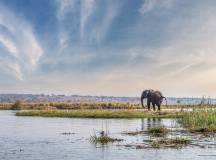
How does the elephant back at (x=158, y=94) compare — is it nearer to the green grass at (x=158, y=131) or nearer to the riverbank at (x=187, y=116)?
the riverbank at (x=187, y=116)

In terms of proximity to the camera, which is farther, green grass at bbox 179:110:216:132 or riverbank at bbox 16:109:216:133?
riverbank at bbox 16:109:216:133

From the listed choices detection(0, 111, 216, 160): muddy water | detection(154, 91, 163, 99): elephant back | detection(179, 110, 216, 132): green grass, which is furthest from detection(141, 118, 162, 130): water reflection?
detection(154, 91, 163, 99): elephant back

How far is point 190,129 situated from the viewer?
3103 centimetres

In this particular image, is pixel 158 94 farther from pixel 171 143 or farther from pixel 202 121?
pixel 171 143

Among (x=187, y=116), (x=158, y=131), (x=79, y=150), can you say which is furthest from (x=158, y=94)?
(x=79, y=150)

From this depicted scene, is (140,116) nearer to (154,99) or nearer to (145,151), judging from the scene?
(154,99)

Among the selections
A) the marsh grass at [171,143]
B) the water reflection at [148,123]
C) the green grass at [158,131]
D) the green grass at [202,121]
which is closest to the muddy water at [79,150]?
the marsh grass at [171,143]

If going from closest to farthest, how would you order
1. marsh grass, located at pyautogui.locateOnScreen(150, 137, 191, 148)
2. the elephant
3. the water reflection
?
marsh grass, located at pyautogui.locateOnScreen(150, 137, 191, 148)
the water reflection
the elephant

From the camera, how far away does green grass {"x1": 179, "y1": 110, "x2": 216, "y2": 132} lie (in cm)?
3041

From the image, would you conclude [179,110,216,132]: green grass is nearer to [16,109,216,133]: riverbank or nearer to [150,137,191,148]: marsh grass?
[16,109,216,133]: riverbank

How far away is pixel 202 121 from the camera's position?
110 feet

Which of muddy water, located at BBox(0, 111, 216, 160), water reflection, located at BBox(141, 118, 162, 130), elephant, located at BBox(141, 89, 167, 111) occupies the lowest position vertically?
muddy water, located at BBox(0, 111, 216, 160)

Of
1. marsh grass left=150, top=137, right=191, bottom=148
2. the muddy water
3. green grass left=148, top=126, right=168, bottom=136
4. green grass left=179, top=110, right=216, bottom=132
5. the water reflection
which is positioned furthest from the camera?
the water reflection

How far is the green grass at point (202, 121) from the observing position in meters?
30.4
